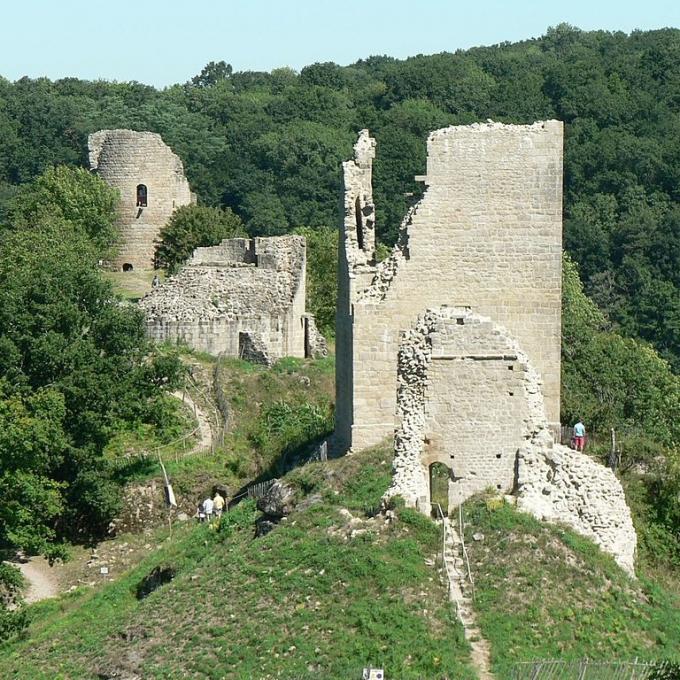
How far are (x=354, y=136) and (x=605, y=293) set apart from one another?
25652 millimetres

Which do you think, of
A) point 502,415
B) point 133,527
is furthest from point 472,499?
point 133,527

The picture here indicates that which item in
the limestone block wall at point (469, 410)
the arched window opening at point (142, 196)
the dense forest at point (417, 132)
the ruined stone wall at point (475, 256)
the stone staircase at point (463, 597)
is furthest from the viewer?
the dense forest at point (417, 132)

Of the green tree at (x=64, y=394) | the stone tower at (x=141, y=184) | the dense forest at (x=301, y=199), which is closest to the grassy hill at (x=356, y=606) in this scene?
the green tree at (x=64, y=394)

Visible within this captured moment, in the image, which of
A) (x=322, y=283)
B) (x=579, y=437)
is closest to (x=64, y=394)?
(x=579, y=437)

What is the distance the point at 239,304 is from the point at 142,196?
1361 centimetres

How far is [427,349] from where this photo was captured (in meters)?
30.2

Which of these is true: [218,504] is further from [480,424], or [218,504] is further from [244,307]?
[244,307]

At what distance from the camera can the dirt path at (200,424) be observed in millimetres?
42250

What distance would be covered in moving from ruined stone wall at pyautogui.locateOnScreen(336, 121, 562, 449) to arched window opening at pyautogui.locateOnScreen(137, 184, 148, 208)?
2853 centimetres

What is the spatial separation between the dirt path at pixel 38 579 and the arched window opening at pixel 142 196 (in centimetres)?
2414

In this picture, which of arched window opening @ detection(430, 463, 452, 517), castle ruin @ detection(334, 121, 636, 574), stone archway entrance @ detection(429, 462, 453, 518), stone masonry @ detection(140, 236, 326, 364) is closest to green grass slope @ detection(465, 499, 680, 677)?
stone archway entrance @ detection(429, 462, 453, 518)

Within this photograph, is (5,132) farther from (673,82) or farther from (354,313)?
(354,313)

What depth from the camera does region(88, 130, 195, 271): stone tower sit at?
60.6 metres

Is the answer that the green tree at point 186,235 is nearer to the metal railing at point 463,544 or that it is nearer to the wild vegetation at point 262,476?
the wild vegetation at point 262,476
